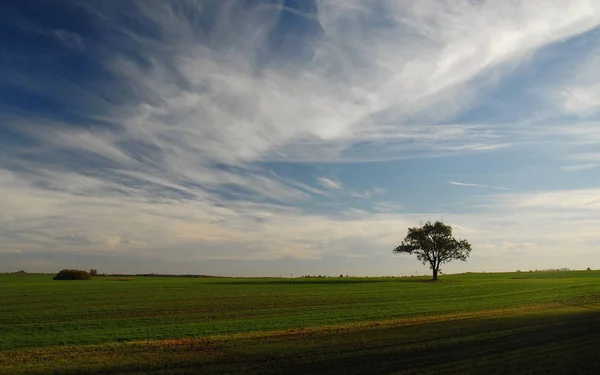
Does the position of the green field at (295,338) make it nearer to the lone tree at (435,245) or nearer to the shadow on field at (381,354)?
the shadow on field at (381,354)

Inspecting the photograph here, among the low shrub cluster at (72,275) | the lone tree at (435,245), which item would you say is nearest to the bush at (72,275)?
the low shrub cluster at (72,275)

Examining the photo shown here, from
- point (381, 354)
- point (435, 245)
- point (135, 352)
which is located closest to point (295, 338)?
point (381, 354)

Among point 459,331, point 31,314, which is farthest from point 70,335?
point 459,331

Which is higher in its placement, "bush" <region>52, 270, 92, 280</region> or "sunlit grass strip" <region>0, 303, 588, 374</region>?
"bush" <region>52, 270, 92, 280</region>

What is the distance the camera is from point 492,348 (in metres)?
20.0

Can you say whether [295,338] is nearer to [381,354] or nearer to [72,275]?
[381,354]

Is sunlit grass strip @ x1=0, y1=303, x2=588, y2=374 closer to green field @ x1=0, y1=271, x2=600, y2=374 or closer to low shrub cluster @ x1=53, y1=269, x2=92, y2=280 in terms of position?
green field @ x1=0, y1=271, x2=600, y2=374

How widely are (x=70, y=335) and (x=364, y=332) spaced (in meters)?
15.8

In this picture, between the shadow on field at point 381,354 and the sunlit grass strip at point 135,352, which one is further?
the sunlit grass strip at point 135,352

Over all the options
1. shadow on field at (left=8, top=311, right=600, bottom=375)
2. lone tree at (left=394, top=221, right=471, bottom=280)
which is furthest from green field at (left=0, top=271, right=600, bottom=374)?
lone tree at (left=394, top=221, right=471, bottom=280)

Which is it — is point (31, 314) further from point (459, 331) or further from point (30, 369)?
point (459, 331)

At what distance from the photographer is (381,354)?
61.9 ft

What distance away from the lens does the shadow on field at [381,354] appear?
1648 centimetres

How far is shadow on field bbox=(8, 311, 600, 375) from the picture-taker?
1648 centimetres
